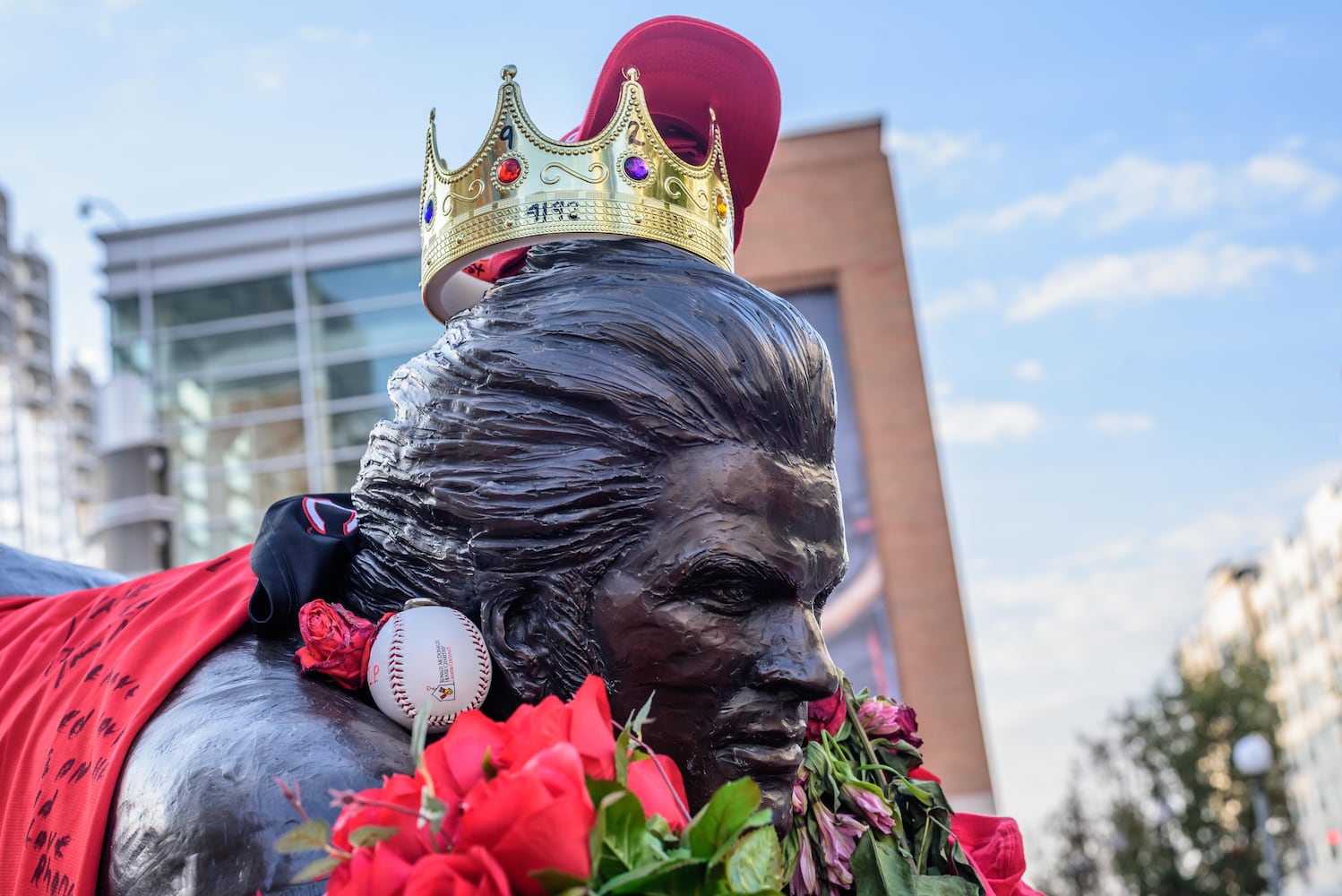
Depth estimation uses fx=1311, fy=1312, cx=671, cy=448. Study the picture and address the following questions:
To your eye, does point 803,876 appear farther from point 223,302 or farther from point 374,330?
point 223,302

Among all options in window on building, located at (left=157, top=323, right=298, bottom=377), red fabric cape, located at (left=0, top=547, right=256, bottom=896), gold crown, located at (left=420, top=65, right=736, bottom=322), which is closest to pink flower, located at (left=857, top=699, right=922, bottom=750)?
gold crown, located at (left=420, top=65, right=736, bottom=322)

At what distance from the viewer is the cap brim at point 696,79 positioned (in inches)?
85.7

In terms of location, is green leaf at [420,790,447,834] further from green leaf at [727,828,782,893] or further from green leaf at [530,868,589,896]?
green leaf at [727,828,782,893]

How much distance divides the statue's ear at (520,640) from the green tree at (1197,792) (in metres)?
31.0

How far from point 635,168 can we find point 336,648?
0.83 m

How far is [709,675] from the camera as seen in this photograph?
1.65 meters

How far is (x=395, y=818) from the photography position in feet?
3.63

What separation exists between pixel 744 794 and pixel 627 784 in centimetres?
10

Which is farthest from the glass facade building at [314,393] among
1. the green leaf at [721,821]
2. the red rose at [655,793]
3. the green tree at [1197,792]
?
the green leaf at [721,821]

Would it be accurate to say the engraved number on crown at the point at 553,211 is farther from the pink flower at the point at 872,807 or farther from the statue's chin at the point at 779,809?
the pink flower at the point at 872,807

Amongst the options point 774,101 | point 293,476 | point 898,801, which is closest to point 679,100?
Result: point 774,101

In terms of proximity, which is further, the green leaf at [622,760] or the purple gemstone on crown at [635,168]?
the purple gemstone on crown at [635,168]

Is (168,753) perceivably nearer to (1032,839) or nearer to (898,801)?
(898,801)

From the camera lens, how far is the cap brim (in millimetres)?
2176
